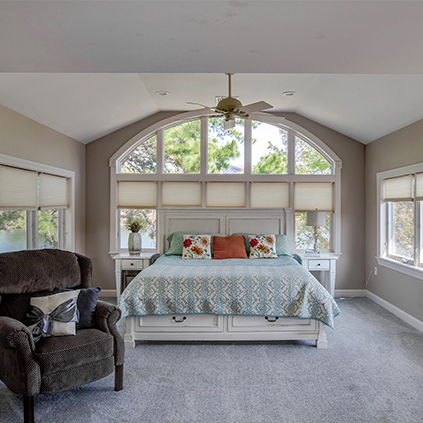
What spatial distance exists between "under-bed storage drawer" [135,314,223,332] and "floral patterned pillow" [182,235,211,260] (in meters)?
1.28

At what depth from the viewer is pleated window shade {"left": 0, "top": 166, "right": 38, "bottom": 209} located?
3492 millimetres

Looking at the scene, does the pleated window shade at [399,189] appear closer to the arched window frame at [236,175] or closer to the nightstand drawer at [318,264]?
the arched window frame at [236,175]

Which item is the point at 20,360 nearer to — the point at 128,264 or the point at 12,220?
the point at 12,220

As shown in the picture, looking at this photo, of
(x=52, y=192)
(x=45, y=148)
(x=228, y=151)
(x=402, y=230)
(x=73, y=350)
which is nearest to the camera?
(x=73, y=350)

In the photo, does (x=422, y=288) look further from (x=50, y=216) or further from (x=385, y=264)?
(x=50, y=216)

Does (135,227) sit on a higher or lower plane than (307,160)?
lower

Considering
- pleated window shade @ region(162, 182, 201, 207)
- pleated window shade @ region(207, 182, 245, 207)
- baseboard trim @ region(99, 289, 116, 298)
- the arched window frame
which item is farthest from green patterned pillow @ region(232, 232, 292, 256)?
baseboard trim @ region(99, 289, 116, 298)

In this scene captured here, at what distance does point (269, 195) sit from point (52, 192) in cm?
314

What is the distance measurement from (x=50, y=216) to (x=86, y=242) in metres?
1.08

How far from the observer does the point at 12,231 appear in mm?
3729

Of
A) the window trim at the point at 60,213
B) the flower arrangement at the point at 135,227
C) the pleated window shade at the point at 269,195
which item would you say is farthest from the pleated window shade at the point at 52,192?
the pleated window shade at the point at 269,195

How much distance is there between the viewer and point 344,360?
3.29 meters

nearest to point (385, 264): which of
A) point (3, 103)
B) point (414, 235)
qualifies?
point (414, 235)

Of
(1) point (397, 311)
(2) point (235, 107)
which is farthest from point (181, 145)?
(1) point (397, 311)
